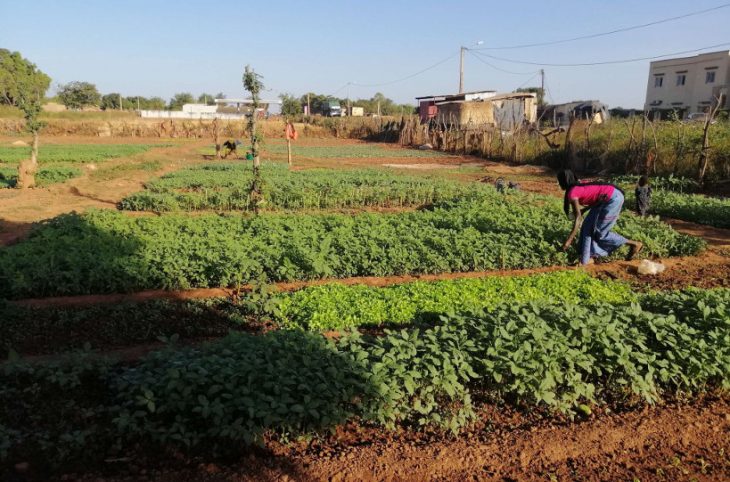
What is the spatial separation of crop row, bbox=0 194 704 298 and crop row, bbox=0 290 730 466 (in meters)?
2.52

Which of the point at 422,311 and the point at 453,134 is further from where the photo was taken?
the point at 453,134

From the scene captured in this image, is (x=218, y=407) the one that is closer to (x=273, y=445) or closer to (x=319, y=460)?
(x=273, y=445)

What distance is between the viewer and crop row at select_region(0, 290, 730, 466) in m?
3.42

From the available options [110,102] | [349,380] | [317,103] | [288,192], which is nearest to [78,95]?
[110,102]

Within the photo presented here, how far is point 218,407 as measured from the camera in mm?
3328

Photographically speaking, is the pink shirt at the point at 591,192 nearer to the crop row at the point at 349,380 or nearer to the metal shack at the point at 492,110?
the crop row at the point at 349,380

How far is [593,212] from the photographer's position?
7996 mm

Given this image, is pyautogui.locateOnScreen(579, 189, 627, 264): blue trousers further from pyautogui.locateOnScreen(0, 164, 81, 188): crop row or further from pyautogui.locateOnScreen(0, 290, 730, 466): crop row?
pyautogui.locateOnScreen(0, 164, 81, 188): crop row

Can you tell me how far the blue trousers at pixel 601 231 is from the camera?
310 inches

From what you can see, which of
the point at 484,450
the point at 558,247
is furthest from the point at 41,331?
the point at 558,247

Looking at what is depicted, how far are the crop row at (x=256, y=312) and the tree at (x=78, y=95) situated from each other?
6797 cm

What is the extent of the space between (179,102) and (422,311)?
87490mm

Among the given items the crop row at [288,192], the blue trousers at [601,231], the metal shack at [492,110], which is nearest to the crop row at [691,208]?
the crop row at [288,192]

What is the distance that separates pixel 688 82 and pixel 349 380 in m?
52.4
